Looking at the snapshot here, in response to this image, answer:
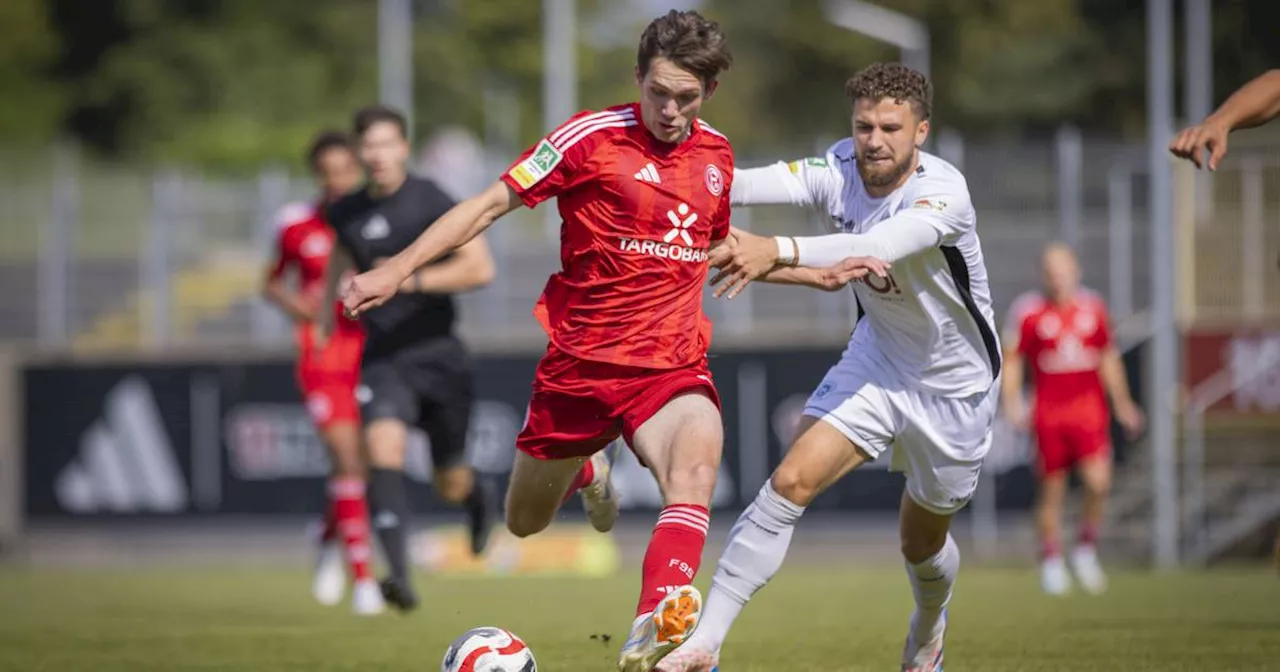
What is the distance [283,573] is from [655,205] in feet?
38.8

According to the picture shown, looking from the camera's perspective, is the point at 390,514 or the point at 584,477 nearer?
the point at 584,477

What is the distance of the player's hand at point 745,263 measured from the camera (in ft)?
20.9

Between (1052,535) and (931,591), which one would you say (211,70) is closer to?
(1052,535)

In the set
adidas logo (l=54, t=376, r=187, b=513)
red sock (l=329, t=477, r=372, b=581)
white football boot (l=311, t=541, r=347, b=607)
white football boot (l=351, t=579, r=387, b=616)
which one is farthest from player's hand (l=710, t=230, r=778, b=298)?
adidas logo (l=54, t=376, r=187, b=513)

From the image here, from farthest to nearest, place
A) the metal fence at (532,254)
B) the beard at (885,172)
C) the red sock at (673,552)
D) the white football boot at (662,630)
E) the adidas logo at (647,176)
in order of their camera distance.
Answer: the metal fence at (532,254)
the beard at (885,172)
the adidas logo at (647,176)
the red sock at (673,552)
the white football boot at (662,630)

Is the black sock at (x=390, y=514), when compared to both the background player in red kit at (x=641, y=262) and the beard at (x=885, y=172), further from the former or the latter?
the beard at (x=885, y=172)

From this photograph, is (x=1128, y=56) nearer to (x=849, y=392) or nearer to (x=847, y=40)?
(x=847, y=40)

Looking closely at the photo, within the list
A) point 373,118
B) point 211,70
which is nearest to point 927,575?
point 373,118

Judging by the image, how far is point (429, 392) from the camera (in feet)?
34.9

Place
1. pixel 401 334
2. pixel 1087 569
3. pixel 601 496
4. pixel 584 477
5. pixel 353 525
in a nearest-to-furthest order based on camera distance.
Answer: pixel 584 477, pixel 601 496, pixel 401 334, pixel 353 525, pixel 1087 569

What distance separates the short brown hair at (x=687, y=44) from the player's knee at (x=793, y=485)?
4.90 feet

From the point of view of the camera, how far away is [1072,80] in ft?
136

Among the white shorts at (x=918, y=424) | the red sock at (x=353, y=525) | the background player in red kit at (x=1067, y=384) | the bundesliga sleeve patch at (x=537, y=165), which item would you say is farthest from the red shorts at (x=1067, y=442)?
the bundesliga sleeve patch at (x=537, y=165)

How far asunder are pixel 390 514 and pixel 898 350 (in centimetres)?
434
